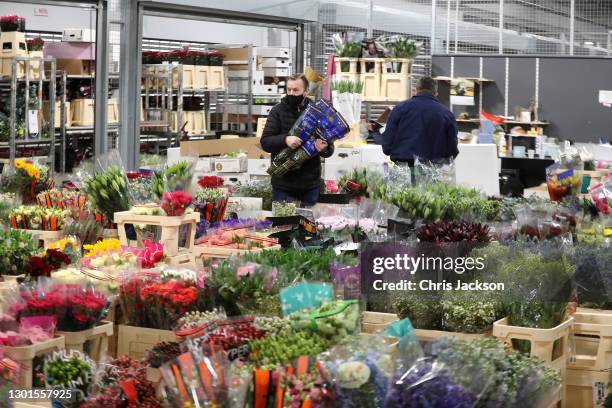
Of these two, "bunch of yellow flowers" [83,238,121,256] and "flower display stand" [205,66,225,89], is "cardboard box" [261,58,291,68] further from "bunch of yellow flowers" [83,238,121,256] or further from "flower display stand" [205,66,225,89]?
"bunch of yellow flowers" [83,238,121,256]

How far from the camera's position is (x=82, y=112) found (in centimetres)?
1126

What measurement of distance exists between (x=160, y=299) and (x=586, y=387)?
1.53 m

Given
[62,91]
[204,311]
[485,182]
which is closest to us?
[204,311]

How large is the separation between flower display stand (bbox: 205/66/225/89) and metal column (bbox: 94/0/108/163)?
2170mm

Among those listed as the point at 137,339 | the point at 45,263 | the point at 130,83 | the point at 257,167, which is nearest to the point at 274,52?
the point at 130,83

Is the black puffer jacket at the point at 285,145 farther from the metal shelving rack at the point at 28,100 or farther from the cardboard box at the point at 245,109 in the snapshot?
the cardboard box at the point at 245,109

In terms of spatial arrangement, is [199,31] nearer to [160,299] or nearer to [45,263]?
[45,263]

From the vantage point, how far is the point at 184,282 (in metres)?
3.24

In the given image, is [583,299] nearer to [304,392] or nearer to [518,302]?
[518,302]

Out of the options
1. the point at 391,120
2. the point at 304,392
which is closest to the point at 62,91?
the point at 391,120

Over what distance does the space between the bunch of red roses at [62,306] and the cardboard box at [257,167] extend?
5552 mm

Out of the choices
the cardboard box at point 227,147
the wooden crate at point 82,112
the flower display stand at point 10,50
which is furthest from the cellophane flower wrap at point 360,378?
the wooden crate at point 82,112

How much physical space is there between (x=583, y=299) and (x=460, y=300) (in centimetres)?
68

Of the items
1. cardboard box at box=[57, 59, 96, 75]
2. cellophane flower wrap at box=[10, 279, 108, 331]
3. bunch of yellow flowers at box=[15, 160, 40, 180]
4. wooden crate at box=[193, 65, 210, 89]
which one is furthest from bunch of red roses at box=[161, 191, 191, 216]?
wooden crate at box=[193, 65, 210, 89]
